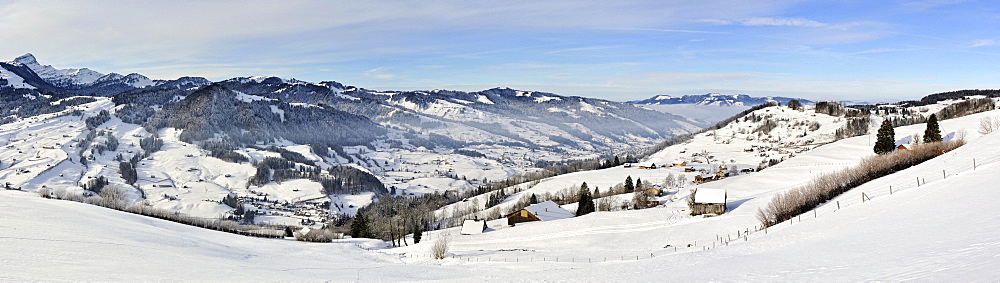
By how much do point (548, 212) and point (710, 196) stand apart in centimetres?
2758

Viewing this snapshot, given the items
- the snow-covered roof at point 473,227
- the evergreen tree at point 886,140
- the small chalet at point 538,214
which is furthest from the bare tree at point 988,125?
the snow-covered roof at point 473,227

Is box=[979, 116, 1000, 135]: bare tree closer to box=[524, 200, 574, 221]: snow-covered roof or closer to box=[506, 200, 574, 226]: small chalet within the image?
box=[524, 200, 574, 221]: snow-covered roof

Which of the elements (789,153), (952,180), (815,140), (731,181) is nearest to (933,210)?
(952,180)

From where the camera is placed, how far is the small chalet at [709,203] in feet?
205

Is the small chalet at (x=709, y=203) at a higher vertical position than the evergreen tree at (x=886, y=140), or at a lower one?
lower

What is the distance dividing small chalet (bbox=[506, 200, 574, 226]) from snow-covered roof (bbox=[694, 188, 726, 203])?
24.2 metres

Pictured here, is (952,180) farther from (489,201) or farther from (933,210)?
(489,201)

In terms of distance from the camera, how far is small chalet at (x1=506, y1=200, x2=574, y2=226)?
77.9 metres

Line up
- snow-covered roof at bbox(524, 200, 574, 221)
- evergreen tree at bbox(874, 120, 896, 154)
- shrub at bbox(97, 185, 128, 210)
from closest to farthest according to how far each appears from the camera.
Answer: shrub at bbox(97, 185, 128, 210) < snow-covered roof at bbox(524, 200, 574, 221) < evergreen tree at bbox(874, 120, 896, 154)

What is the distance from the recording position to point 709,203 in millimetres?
62906

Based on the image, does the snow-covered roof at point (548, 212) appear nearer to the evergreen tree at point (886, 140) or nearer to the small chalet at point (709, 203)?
the small chalet at point (709, 203)

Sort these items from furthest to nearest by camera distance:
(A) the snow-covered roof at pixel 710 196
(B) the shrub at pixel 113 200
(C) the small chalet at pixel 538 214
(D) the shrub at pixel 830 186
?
(C) the small chalet at pixel 538 214
(A) the snow-covered roof at pixel 710 196
(B) the shrub at pixel 113 200
(D) the shrub at pixel 830 186

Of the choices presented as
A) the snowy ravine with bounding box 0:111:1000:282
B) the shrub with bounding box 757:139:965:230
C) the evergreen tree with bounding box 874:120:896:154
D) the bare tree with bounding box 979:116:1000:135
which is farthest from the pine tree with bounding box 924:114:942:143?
the snowy ravine with bounding box 0:111:1000:282

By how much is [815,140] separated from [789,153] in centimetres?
3559
